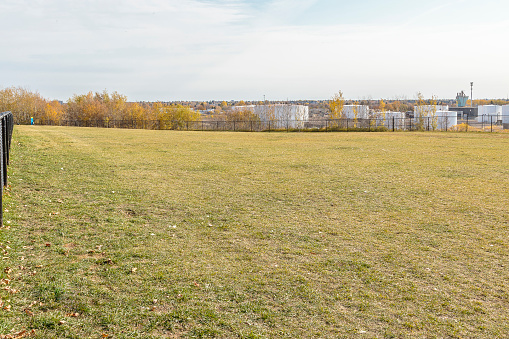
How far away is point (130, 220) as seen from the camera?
7785mm

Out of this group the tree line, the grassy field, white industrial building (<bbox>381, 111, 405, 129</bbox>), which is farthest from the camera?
the tree line

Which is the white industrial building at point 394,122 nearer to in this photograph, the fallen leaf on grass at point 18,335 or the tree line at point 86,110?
the tree line at point 86,110

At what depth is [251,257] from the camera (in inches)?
240

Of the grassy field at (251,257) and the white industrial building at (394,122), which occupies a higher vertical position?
the white industrial building at (394,122)

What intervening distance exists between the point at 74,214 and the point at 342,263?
480cm

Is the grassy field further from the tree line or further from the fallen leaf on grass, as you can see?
the tree line

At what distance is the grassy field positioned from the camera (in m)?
4.22

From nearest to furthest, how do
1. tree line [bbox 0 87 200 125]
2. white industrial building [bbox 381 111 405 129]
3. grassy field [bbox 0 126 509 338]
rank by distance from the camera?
grassy field [bbox 0 126 509 338], white industrial building [bbox 381 111 405 129], tree line [bbox 0 87 200 125]

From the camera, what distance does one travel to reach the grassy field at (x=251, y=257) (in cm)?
422

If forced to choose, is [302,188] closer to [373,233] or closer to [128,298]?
[373,233]

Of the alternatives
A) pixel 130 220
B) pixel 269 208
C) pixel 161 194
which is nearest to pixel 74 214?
pixel 130 220

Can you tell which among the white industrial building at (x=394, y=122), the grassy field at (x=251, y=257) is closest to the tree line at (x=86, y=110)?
the white industrial building at (x=394, y=122)

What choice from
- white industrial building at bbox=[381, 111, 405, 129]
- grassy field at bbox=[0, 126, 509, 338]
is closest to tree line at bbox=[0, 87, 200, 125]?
white industrial building at bbox=[381, 111, 405, 129]

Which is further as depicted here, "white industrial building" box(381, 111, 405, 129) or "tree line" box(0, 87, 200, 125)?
"tree line" box(0, 87, 200, 125)
